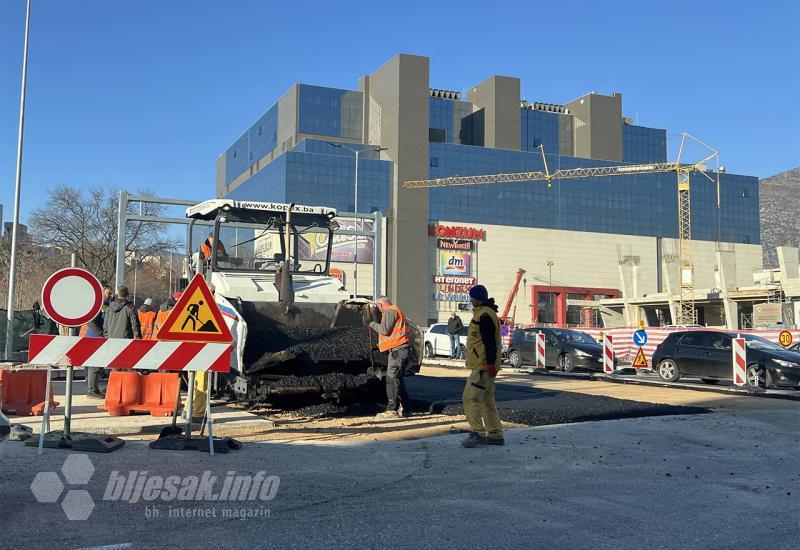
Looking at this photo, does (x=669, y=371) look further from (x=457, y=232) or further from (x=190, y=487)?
(x=457, y=232)

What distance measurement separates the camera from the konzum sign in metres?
79.2

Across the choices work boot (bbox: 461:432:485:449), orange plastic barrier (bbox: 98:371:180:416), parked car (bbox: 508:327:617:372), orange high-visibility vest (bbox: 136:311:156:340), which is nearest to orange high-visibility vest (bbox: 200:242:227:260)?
orange plastic barrier (bbox: 98:371:180:416)

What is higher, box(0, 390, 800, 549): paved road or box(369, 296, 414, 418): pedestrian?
box(369, 296, 414, 418): pedestrian

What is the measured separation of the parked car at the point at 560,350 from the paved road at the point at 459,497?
14.6 meters

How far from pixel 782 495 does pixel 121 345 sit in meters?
6.39

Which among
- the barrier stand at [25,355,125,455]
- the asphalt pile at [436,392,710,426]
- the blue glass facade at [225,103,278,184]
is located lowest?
the asphalt pile at [436,392,710,426]

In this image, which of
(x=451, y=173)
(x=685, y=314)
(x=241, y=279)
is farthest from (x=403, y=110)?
(x=241, y=279)

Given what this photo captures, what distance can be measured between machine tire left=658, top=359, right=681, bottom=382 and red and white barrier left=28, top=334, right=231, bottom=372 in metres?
15.3

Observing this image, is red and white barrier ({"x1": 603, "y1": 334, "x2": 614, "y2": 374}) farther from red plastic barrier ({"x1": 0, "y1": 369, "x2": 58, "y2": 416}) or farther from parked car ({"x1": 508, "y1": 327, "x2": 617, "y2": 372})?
red plastic barrier ({"x1": 0, "y1": 369, "x2": 58, "y2": 416})

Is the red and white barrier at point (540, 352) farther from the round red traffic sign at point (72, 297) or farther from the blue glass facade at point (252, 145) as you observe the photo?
the blue glass facade at point (252, 145)

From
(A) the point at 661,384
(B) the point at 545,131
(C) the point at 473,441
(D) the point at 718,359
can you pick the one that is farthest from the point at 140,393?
(B) the point at 545,131

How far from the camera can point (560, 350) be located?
24.4 meters

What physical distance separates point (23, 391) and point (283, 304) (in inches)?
148

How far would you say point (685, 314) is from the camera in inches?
2886
